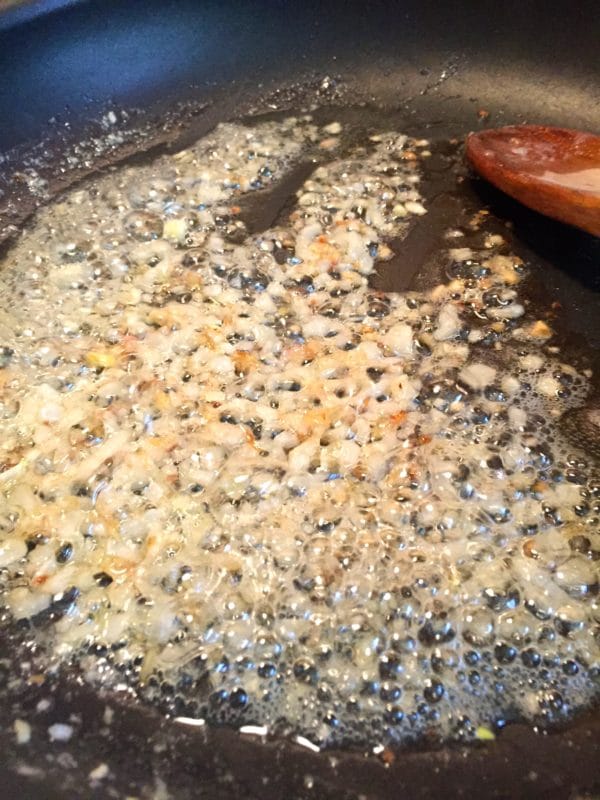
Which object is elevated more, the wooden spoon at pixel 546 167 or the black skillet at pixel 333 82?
the black skillet at pixel 333 82

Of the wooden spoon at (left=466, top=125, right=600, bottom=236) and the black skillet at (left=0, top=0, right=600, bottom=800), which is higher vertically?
the black skillet at (left=0, top=0, right=600, bottom=800)

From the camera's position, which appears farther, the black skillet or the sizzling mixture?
the black skillet

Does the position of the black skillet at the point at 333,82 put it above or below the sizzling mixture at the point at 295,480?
above

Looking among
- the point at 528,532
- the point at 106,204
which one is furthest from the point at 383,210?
the point at 528,532

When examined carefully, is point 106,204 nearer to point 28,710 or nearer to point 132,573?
point 132,573

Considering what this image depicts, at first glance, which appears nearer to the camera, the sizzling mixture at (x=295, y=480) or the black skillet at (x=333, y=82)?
the sizzling mixture at (x=295, y=480)

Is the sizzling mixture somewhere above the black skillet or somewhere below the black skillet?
below

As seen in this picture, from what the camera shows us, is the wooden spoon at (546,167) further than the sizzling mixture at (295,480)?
Yes
